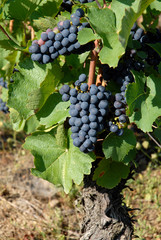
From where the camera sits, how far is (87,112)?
122 centimetres

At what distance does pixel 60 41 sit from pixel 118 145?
0.58 metres

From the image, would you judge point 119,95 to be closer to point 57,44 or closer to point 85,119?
point 85,119

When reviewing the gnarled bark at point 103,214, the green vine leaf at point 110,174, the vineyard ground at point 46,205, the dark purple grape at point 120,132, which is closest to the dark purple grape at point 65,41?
the dark purple grape at point 120,132

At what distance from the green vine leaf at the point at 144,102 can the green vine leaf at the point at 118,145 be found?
0.54 feet

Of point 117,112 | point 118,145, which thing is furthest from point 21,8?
point 118,145

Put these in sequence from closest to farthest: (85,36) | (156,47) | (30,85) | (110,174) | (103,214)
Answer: (85,36) < (156,47) < (30,85) < (110,174) < (103,214)

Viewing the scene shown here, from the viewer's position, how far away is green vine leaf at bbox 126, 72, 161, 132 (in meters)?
1.24

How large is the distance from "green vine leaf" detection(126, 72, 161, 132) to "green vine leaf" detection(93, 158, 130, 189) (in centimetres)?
46

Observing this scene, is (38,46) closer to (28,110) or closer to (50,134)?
(28,110)

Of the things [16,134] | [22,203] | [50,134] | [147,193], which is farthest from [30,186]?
[50,134]

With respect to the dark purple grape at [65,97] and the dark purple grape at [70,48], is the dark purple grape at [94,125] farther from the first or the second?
the dark purple grape at [70,48]

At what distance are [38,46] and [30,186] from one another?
87.7 inches

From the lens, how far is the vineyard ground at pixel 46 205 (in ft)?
8.30

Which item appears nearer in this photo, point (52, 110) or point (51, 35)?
point (51, 35)
